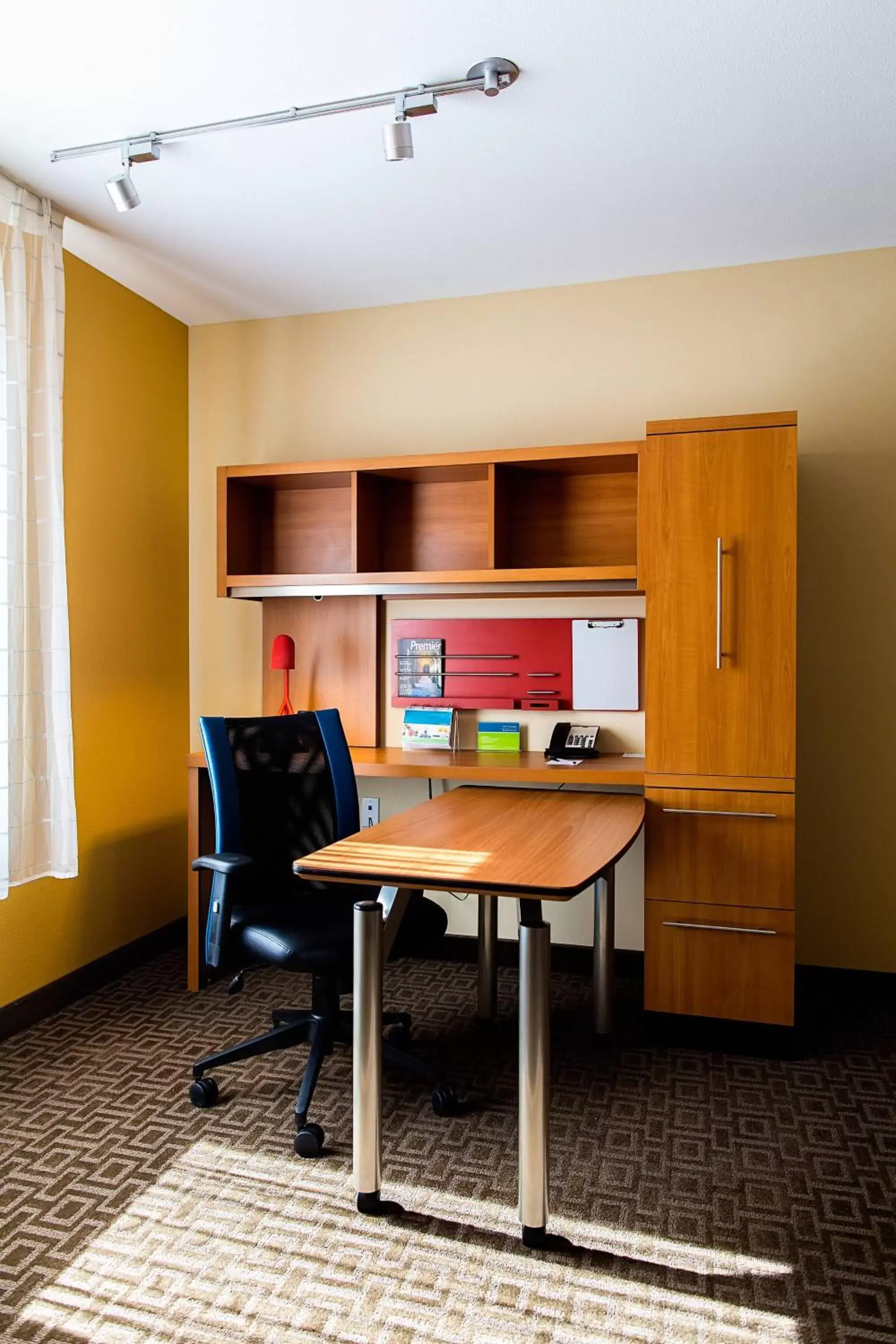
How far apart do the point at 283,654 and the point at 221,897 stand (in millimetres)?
1386

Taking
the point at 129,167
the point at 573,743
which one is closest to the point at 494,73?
the point at 129,167

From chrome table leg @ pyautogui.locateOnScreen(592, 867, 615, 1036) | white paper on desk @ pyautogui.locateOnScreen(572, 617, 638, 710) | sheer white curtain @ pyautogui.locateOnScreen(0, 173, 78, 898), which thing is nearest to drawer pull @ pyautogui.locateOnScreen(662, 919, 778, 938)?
chrome table leg @ pyautogui.locateOnScreen(592, 867, 615, 1036)

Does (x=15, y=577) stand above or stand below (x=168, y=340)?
below

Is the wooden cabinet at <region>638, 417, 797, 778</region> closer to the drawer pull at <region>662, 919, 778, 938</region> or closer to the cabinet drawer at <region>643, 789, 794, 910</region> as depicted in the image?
the cabinet drawer at <region>643, 789, 794, 910</region>

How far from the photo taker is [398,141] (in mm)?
2418

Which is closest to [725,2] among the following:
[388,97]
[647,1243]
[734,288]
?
[388,97]

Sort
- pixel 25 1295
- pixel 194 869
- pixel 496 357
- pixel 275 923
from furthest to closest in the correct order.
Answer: pixel 496 357
pixel 194 869
pixel 275 923
pixel 25 1295

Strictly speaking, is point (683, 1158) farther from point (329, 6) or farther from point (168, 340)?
point (168, 340)

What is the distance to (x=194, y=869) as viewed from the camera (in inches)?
111

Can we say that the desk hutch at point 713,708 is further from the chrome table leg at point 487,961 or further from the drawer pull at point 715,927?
the chrome table leg at point 487,961

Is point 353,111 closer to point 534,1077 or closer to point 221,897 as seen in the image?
point 221,897

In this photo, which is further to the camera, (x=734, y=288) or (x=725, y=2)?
(x=734, y=288)

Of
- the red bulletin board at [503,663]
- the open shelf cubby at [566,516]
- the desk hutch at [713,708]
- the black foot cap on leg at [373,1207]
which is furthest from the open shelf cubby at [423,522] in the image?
the black foot cap on leg at [373,1207]

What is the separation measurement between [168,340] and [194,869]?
2468mm
